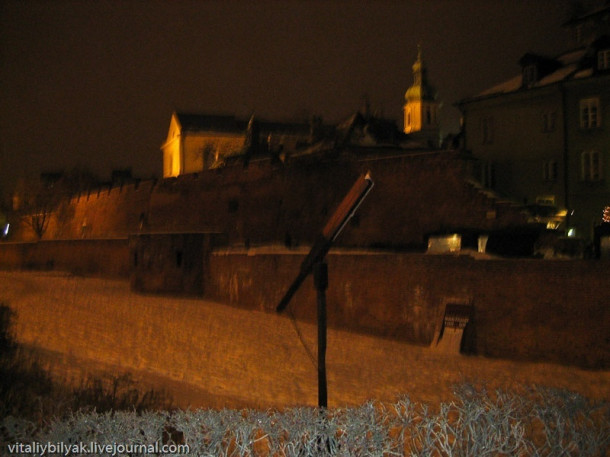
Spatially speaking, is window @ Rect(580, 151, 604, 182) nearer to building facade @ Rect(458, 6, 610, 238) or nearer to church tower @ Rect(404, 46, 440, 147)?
building facade @ Rect(458, 6, 610, 238)

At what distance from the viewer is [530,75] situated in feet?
75.8

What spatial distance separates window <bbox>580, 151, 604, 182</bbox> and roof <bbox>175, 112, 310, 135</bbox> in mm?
38708

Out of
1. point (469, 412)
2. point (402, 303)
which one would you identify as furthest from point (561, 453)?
point (402, 303)

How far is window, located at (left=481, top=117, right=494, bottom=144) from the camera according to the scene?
78.7 feet

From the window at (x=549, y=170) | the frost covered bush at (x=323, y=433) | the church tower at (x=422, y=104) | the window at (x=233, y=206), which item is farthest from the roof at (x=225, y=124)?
the frost covered bush at (x=323, y=433)

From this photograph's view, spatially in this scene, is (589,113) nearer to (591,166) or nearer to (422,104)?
(591,166)

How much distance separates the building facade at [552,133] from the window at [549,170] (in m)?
0.03

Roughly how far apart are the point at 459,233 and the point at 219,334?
23.2ft

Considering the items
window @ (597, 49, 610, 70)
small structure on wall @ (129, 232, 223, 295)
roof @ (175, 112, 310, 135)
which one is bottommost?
small structure on wall @ (129, 232, 223, 295)

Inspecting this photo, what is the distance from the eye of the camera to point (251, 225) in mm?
26188

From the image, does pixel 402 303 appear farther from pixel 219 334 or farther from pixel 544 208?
pixel 544 208

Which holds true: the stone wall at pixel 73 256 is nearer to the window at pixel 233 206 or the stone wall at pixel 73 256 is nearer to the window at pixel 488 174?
the window at pixel 233 206

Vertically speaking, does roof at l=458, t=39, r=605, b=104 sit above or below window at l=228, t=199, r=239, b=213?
above

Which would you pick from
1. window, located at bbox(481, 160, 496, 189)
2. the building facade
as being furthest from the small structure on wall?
the building facade
